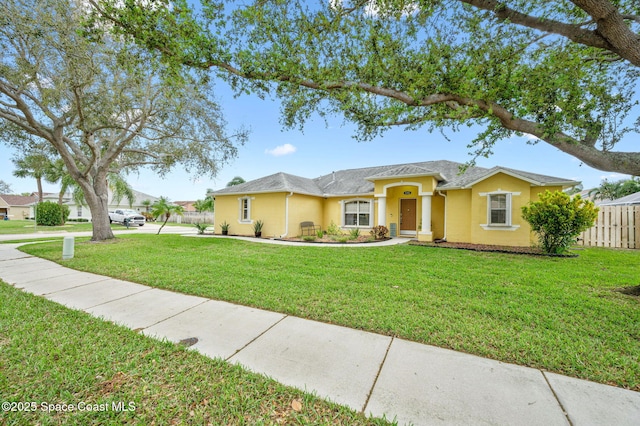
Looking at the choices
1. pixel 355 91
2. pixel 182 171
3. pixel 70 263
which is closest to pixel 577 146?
pixel 355 91

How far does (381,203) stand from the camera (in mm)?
12914

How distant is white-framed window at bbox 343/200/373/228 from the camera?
1424 cm

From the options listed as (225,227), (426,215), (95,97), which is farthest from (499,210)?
(95,97)

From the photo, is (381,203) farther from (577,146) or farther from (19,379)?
(19,379)

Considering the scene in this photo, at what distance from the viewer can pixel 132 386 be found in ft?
7.29

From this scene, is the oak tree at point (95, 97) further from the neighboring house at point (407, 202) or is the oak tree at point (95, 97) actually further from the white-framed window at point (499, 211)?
the white-framed window at point (499, 211)

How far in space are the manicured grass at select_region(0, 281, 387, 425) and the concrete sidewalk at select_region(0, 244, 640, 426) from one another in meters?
0.20

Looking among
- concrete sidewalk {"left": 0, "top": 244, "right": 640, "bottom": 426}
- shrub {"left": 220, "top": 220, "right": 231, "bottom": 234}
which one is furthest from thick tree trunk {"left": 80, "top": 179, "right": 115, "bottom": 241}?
concrete sidewalk {"left": 0, "top": 244, "right": 640, "bottom": 426}

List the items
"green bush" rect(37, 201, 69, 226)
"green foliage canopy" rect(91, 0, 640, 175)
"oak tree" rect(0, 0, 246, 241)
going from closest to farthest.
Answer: "green foliage canopy" rect(91, 0, 640, 175)
"oak tree" rect(0, 0, 246, 241)
"green bush" rect(37, 201, 69, 226)

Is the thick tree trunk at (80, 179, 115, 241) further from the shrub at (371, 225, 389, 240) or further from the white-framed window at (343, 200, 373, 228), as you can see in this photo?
the shrub at (371, 225, 389, 240)

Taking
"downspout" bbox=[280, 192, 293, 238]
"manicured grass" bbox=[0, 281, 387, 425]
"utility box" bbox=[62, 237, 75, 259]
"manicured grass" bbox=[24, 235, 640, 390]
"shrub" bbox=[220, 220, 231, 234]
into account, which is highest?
"downspout" bbox=[280, 192, 293, 238]

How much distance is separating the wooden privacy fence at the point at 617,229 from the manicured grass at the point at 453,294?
3463 mm

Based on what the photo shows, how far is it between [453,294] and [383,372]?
2.86 meters

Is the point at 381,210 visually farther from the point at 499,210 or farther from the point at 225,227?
the point at 225,227
